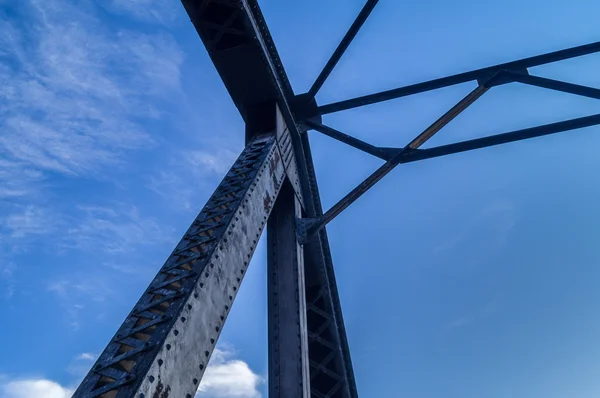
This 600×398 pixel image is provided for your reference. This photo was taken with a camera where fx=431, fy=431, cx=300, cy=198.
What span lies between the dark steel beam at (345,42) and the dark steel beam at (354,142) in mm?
471

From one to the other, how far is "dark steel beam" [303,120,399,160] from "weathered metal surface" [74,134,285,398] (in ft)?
6.55

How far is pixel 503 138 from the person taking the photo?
494 cm

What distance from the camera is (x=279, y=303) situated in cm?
429

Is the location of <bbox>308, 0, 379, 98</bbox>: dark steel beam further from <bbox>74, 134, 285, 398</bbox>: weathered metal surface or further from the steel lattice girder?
<bbox>74, 134, 285, 398</bbox>: weathered metal surface

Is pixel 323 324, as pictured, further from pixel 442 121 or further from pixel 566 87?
pixel 566 87

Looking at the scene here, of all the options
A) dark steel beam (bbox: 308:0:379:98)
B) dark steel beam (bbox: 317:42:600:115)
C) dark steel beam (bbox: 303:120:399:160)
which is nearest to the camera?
dark steel beam (bbox: 303:120:399:160)

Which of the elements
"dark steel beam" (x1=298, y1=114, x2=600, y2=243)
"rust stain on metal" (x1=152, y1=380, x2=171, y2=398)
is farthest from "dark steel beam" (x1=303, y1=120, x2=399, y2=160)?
"rust stain on metal" (x1=152, y1=380, x2=171, y2=398)

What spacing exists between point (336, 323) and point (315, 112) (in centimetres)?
282

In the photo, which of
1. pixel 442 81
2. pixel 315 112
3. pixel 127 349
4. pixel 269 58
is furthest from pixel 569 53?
pixel 127 349

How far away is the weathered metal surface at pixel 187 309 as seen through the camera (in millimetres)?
1838

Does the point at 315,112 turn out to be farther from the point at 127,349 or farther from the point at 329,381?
the point at 127,349

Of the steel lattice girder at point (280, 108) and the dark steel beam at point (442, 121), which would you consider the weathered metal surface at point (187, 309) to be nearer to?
the steel lattice girder at point (280, 108)

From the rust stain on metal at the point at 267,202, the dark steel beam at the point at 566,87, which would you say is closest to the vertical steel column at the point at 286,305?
the rust stain on metal at the point at 267,202

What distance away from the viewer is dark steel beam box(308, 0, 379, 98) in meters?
5.39
